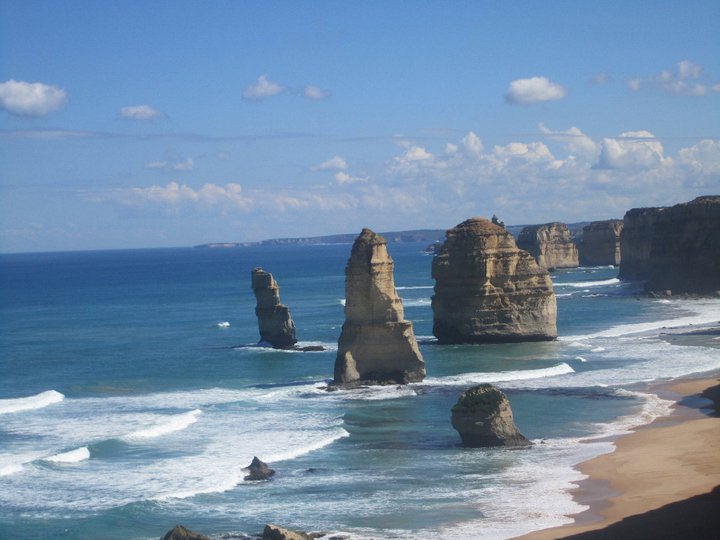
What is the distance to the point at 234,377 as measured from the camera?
58219mm

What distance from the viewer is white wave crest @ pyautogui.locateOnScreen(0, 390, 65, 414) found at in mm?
49688

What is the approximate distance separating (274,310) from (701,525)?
1773 inches

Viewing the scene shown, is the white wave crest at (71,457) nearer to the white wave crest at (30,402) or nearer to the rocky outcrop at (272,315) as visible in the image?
the white wave crest at (30,402)

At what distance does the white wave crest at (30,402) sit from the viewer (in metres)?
49.7

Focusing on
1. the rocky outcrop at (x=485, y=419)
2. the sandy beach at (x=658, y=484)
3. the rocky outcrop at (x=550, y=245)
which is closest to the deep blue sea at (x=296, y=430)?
the rocky outcrop at (x=485, y=419)

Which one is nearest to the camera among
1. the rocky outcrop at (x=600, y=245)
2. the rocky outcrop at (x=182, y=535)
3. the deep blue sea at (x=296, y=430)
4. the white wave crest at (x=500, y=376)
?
the rocky outcrop at (x=182, y=535)

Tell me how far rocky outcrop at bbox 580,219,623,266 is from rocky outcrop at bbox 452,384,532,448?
127m

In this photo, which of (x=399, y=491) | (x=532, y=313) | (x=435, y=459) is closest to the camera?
(x=399, y=491)

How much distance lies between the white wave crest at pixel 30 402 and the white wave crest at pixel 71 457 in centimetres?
1176

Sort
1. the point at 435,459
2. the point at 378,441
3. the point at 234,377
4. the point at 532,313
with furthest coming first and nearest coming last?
the point at 532,313
the point at 234,377
the point at 378,441
the point at 435,459

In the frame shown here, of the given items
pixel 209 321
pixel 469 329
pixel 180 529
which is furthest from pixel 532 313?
pixel 180 529

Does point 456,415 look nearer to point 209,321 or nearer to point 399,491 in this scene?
point 399,491

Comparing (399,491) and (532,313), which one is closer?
(399,491)

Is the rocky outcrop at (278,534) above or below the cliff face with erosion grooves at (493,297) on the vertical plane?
below
